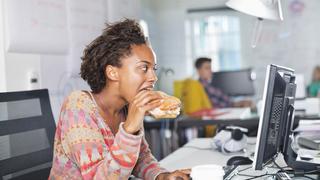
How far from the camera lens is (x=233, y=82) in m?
4.92

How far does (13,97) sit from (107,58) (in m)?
0.38

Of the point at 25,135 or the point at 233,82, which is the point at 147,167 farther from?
the point at 233,82

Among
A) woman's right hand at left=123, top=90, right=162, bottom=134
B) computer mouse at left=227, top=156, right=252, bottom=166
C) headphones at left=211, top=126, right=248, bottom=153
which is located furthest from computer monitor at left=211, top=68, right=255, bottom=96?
woman's right hand at left=123, top=90, right=162, bottom=134

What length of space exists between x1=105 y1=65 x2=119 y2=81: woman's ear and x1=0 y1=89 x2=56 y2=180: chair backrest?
367 mm

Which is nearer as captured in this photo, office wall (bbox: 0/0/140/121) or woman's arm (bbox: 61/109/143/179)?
woman's arm (bbox: 61/109/143/179)

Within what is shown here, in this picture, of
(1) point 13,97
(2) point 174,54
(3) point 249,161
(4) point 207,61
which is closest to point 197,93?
(4) point 207,61

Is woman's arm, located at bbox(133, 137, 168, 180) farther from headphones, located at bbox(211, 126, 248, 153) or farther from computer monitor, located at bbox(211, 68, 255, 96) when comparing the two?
computer monitor, located at bbox(211, 68, 255, 96)

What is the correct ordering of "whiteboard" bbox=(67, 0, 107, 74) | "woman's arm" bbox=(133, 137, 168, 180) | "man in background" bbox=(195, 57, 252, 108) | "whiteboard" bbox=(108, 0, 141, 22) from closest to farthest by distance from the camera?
"woman's arm" bbox=(133, 137, 168, 180) < "whiteboard" bbox=(67, 0, 107, 74) < "whiteboard" bbox=(108, 0, 141, 22) < "man in background" bbox=(195, 57, 252, 108)

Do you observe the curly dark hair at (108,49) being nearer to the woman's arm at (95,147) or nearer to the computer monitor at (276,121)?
the woman's arm at (95,147)

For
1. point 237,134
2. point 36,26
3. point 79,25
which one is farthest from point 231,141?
point 79,25

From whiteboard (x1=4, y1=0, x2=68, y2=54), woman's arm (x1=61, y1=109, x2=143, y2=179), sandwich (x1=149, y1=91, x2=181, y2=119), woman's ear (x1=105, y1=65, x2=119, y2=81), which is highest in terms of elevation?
whiteboard (x1=4, y1=0, x2=68, y2=54)

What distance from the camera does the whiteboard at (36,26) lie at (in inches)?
85.9

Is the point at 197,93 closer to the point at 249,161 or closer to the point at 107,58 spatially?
the point at 249,161

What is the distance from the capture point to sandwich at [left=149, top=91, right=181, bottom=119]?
4.06 feet
